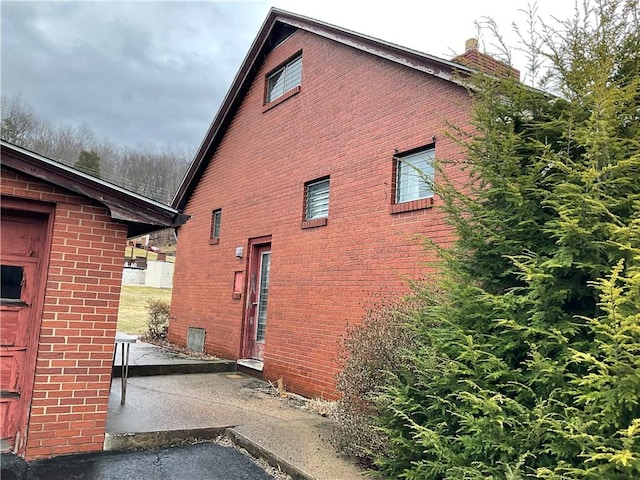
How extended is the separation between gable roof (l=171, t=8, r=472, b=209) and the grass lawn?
18.3 feet

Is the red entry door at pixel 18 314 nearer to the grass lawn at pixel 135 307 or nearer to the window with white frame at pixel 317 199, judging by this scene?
the window with white frame at pixel 317 199

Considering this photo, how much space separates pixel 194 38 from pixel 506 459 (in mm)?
8764

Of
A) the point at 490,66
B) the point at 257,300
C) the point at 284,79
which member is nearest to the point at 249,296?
the point at 257,300

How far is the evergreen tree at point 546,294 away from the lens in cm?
264

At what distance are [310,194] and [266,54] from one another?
416cm

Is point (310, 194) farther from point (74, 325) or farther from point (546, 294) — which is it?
point (546, 294)

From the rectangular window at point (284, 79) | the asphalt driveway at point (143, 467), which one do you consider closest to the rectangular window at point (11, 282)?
the asphalt driveway at point (143, 467)

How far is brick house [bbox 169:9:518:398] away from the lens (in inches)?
252

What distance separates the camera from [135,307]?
23609 millimetres

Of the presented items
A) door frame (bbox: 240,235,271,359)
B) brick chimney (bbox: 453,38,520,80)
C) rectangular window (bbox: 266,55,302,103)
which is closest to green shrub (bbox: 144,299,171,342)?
door frame (bbox: 240,235,271,359)

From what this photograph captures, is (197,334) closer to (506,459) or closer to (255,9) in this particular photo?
(255,9)

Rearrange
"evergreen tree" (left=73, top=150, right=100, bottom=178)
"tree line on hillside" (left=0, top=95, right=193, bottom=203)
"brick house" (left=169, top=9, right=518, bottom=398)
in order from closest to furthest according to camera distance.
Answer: "brick house" (left=169, top=9, right=518, bottom=398) → "tree line on hillside" (left=0, top=95, right=193, bottom=203) → "evergreen tree" (left=73, top=150, right=100, bottom=178)

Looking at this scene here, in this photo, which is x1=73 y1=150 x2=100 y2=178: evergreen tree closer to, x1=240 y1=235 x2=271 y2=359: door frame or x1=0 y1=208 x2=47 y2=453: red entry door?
x1=240 y1=235 x2=271 y2=359: door frame

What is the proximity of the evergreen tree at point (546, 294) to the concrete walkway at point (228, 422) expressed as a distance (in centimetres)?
93
